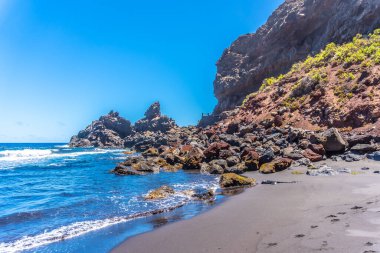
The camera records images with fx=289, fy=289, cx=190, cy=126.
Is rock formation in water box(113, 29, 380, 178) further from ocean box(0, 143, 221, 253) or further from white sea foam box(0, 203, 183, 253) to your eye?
white sea foam box(0, 203, 183, 253)

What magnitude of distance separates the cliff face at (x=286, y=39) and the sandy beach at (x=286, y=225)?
45526mm

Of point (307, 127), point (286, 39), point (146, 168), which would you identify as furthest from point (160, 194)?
point (286, 39)

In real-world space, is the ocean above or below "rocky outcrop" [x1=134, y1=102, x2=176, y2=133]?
below

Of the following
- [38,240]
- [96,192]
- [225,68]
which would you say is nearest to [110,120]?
[225,68]

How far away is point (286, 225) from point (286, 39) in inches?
2732

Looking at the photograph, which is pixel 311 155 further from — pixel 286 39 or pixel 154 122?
pixel 154 122

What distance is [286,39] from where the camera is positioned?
6981 cm

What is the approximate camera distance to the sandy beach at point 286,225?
6512 millimetres

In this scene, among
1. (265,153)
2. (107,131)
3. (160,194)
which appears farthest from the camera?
(107,131)

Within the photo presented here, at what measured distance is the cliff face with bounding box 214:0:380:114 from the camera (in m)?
50.1

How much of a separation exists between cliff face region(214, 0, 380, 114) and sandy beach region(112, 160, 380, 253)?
149 feet

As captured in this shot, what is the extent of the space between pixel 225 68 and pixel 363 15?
4371 centimetres

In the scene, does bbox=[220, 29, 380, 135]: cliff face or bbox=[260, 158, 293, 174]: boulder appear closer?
bbox=[260, 158, 293, 174]: boulder

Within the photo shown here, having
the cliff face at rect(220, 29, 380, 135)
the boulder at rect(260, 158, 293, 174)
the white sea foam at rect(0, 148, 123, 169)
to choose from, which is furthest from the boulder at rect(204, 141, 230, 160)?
the white sea foam at rect(0, 148, 123, 169)
